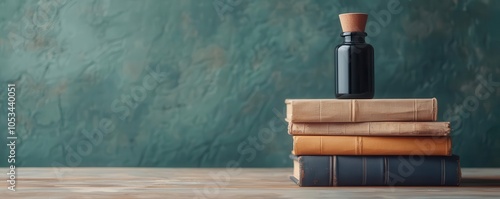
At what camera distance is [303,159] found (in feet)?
4.66

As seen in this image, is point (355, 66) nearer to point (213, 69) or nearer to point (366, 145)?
point (366, 145)

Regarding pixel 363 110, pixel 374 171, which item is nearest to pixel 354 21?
pixel 363 110

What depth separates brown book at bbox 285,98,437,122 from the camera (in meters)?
1.43

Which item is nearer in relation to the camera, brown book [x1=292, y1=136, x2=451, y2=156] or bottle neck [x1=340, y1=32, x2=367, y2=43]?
brown book [x1=292, y1=136, x2=451, y2=156]

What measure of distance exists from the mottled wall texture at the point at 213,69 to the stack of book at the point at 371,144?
1.49 ft

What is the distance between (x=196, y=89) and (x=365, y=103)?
2.00ft

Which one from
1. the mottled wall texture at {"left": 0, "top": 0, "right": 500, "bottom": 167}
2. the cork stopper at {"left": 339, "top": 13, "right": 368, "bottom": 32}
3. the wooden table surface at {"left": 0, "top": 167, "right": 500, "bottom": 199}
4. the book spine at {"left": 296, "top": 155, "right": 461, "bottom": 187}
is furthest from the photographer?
the mottled wall texture at {"left": 0, "top": 0, "right": 500, "bottom": 167}

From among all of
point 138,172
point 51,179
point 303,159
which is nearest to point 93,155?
point 138,172

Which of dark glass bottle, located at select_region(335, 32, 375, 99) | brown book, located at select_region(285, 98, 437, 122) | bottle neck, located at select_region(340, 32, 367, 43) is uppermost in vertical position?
bottle neck, located at select_region(340, 32, 367, 43)

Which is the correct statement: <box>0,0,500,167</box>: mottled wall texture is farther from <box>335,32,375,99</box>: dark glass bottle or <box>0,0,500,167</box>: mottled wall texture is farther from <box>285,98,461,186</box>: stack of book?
<box>285,98,461,186</box>: stack of book

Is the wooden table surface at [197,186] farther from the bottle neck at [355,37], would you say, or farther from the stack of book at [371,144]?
the bottle neck at [355,37]

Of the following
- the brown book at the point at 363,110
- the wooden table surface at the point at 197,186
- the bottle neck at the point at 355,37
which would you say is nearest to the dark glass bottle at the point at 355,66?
the bottle neck at the point at 355,37

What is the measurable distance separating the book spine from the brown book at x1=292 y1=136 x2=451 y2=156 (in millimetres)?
13

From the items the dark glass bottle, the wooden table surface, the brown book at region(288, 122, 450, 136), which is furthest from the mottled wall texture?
the brown book at region(288, 122, 450, 136)
